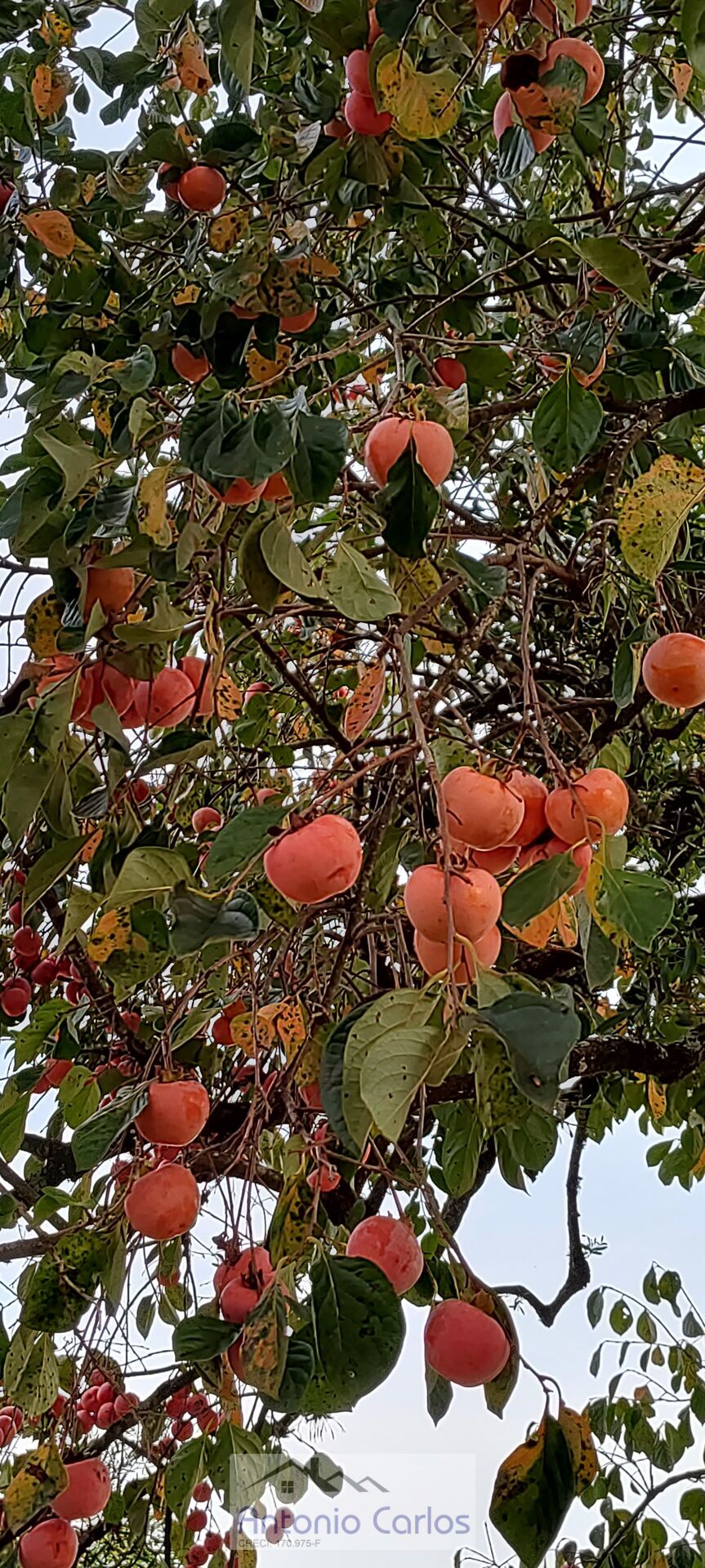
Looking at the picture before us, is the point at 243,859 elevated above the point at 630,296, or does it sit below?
below

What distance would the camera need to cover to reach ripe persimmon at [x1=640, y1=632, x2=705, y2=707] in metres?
0.64

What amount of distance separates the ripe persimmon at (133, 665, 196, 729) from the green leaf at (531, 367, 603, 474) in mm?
253

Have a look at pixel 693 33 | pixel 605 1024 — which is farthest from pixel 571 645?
pixel 693 33

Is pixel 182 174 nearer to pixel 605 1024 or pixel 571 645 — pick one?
pixel 571 645

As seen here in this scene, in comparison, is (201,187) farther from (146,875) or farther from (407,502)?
(146,875)

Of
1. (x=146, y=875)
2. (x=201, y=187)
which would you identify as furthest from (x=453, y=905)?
(x=201, y=187)

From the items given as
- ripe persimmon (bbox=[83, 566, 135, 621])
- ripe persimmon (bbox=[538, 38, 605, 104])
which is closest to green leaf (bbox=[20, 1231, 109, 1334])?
ripe persimmon (bbox=[83, 566, 135, 621])

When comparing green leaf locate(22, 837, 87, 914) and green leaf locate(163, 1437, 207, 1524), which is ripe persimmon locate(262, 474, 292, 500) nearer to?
green leaf locate(22, 837, 87, 914)

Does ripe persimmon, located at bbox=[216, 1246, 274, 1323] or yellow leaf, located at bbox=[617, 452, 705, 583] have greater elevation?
yellow leaf, located at bbox=[617, 452, 705, 583]

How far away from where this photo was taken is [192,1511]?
1488 mm

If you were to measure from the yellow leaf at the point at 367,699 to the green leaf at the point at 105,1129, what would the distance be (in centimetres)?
23

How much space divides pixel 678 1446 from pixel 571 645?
1.13 metres

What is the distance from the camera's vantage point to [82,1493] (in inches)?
32.2

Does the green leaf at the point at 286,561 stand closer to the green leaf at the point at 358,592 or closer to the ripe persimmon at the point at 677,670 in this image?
the green leaf at the point at 358,592
